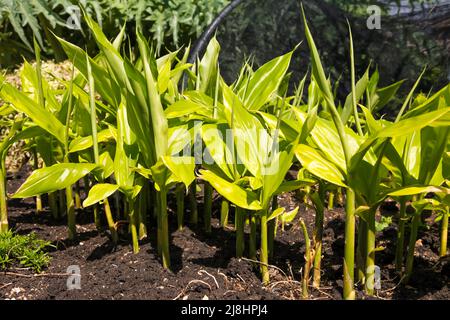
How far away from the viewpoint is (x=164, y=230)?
4.33 feet

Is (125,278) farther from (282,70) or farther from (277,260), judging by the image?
(282,70)

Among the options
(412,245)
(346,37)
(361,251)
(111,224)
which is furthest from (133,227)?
(346,37)

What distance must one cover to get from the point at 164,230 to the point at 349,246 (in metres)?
0.41

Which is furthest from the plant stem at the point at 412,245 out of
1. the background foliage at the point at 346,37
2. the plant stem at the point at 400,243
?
the background foliage at the point at 346,37

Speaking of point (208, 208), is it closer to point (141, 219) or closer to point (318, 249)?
point (141, 219)

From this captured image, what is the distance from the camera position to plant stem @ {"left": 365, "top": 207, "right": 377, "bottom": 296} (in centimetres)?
117

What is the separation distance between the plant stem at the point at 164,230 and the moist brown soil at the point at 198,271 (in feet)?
0.08

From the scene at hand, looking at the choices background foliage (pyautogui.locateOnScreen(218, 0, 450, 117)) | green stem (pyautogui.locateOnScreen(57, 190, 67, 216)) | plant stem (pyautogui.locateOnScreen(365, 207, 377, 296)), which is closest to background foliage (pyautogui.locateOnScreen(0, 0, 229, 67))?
background foliage (pyautogui.locateOnScreen(218, 0, 450, 117))

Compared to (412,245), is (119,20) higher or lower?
higher

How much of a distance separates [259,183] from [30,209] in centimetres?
93

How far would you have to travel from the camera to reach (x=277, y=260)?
1.44 m

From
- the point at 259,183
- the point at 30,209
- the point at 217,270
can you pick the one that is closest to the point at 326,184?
the point at 259,183

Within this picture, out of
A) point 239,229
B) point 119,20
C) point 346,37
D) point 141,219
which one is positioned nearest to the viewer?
point 239,229

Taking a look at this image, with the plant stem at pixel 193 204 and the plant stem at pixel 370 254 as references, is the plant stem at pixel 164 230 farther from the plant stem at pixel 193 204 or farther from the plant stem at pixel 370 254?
the plant stem at pixel 370 254
